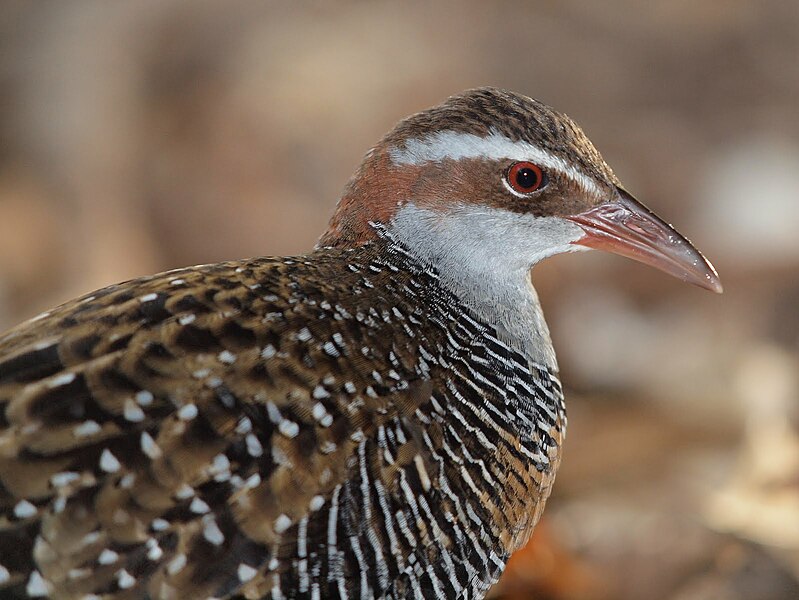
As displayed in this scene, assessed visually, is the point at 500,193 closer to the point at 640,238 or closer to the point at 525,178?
the point at 525,178

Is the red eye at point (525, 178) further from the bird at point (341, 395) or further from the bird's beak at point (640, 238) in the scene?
the bird's beak at point (640, 238)

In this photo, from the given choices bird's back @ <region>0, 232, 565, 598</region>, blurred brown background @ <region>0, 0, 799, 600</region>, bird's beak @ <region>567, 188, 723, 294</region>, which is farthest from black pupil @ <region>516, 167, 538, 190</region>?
blurred brown background @ <region>0, 0, 799, 600</region>

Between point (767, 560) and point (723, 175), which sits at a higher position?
point (723, 175)

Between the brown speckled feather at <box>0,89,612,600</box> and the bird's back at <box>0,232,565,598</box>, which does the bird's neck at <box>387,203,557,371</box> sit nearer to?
the brown speckled feather at <box>0,89,612,600</box>

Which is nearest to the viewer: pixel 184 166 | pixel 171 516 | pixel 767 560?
pixel 171 516

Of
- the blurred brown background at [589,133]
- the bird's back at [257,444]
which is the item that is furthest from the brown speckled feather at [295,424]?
the blurred brown background at [589,133]

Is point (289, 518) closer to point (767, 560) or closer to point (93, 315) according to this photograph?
point (93, 315)

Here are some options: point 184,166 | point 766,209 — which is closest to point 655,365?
point 766,209

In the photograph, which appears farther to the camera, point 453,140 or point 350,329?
point 453,140
